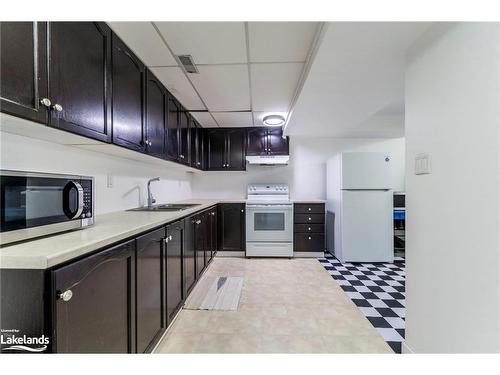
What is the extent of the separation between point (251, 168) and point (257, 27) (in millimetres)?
2893

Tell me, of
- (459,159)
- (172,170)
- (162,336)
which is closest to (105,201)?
(162,336)

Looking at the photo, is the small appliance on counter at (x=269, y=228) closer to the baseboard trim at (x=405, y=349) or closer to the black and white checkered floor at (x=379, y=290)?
the black and white checkered floor at (x=379, y=290)

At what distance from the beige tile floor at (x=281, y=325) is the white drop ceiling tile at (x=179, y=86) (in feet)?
6.80

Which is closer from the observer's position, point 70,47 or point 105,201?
point 70,47

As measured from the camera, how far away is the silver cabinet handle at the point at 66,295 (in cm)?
79

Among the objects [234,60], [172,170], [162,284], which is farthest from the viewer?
[172,170]

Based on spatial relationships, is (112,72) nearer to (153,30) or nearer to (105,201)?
(153,30)

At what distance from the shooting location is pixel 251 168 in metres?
4.27

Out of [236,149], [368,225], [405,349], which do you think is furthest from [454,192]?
[236,149]

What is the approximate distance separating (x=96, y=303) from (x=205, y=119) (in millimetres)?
2899

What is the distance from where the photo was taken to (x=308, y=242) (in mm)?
3627

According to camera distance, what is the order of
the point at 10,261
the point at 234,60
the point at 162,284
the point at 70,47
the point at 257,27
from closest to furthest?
1. the point at 10,261
2. the point at 70,47
3. the point at 257,27
4. the point at 162,284
5. the point at 234,60

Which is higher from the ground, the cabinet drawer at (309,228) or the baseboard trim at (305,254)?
the cabinet drawer at (309,228)

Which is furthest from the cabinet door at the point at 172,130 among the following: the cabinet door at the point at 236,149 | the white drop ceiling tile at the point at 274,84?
the cabinet door at the point at 236,149
